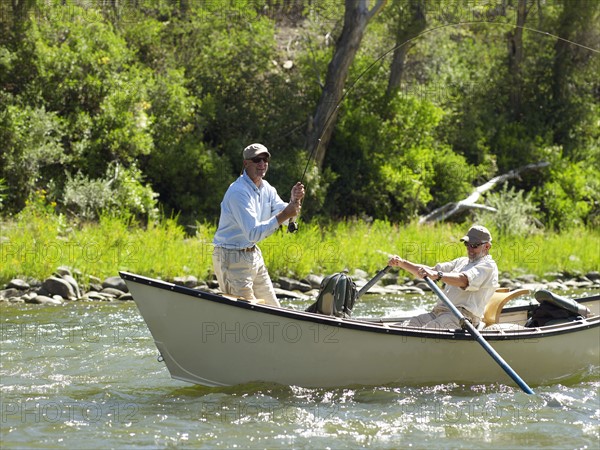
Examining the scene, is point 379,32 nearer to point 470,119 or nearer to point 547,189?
point 470,119

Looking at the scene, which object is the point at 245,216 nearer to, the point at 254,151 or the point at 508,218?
the point at 254,151

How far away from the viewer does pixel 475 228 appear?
7.92 m

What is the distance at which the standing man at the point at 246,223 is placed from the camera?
7012 millimetres

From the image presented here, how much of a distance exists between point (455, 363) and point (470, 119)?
1361 centimetres

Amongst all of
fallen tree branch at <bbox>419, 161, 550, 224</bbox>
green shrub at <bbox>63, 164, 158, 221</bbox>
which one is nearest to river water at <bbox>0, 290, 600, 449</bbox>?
green shrub at <bbox>63, 164, 158, 221</bbox>

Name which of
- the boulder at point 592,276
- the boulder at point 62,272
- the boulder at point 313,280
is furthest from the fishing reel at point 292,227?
the boulder at point 592,276

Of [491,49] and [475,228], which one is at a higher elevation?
[491,49]

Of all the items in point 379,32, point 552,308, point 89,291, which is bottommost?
point 89,291

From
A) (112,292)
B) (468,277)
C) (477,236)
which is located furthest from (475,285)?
(112,292)

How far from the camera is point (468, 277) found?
7.68 m

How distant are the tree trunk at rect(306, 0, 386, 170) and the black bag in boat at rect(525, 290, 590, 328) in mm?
8464

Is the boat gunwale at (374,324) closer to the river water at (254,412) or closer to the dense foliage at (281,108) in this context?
the river water at (254,412)

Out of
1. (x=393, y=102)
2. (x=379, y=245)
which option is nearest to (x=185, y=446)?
(x=379, y=245)

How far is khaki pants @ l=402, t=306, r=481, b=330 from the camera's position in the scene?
7961mm
